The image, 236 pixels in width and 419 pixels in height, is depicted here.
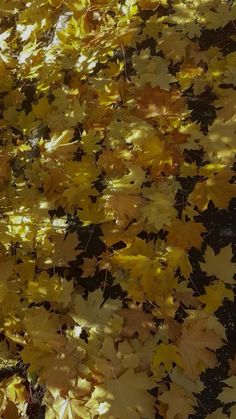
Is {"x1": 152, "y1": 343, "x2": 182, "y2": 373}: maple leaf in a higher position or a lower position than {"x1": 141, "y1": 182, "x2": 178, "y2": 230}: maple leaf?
lower

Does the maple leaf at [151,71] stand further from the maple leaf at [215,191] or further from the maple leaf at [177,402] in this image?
the maple leaf at [177,402]

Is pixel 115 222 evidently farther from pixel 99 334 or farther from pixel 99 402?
pixel 99 402

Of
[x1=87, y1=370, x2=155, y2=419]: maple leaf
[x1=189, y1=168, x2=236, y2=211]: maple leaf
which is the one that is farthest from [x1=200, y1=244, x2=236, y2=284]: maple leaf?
[x1=87, y1=370, x2=155, y2=419]: maple leaf

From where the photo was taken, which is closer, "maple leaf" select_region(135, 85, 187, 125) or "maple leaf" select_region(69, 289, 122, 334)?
"maple leaf" select_region(69, 289, 122, 334)

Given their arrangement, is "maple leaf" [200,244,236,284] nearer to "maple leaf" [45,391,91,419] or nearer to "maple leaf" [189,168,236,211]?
"maple leaf" [189,168,236,211]

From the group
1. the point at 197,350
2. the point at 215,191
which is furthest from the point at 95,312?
the point at 215,191

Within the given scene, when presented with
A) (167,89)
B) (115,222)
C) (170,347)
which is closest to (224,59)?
(167,89)

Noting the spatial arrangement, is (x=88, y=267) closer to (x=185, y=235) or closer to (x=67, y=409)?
(x=185, y=235)

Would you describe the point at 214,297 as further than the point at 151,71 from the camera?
No
